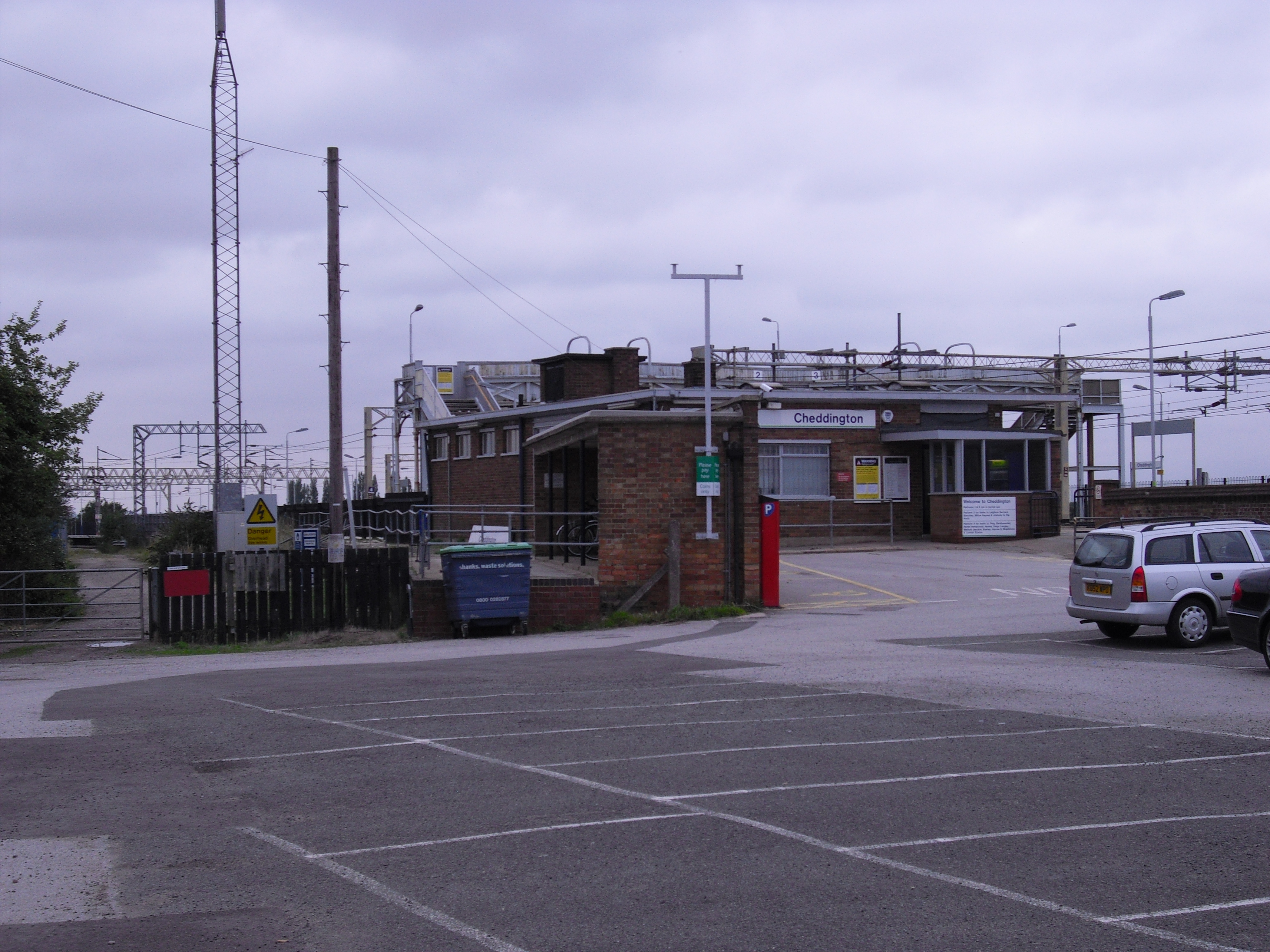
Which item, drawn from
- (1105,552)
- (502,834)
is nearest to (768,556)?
(1105,552)

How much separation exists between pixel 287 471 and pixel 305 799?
241 feet

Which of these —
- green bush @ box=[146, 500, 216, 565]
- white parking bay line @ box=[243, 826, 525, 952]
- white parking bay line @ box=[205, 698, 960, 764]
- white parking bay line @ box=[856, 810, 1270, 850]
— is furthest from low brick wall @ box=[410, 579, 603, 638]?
green bush @ box=[146, 500, 216, 565]

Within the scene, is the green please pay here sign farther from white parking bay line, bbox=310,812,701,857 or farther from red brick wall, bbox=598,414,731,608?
white parking bay line, bbox=310,812,701,857

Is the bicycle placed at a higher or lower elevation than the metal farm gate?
higher

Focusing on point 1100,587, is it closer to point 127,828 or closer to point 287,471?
point 127,828

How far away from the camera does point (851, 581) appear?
25.0 m

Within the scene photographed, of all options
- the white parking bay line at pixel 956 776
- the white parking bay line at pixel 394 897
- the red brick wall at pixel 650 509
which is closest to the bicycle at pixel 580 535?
the red brick wall at pixel 650 509

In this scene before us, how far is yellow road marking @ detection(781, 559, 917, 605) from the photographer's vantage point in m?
22.6

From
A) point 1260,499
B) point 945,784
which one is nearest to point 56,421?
point 945,784

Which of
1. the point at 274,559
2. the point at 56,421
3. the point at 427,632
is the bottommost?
the point at 427,632

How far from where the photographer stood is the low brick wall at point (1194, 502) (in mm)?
26297

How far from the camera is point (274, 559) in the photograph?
774 inches

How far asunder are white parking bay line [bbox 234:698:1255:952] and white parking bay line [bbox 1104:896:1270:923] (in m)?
0.04

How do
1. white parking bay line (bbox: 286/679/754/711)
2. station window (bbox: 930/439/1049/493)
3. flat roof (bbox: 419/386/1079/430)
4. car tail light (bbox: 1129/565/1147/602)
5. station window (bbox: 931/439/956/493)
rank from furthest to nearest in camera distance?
station window (bbox: 931/439/956/493)
station window (bbox: 930/439/1049/493)
flat roof (bbox: 419/386/1079/430)
car tail light (bbox: 1129/565/1147/602)
white parking bay line (bbox: 286/679/754/711)
